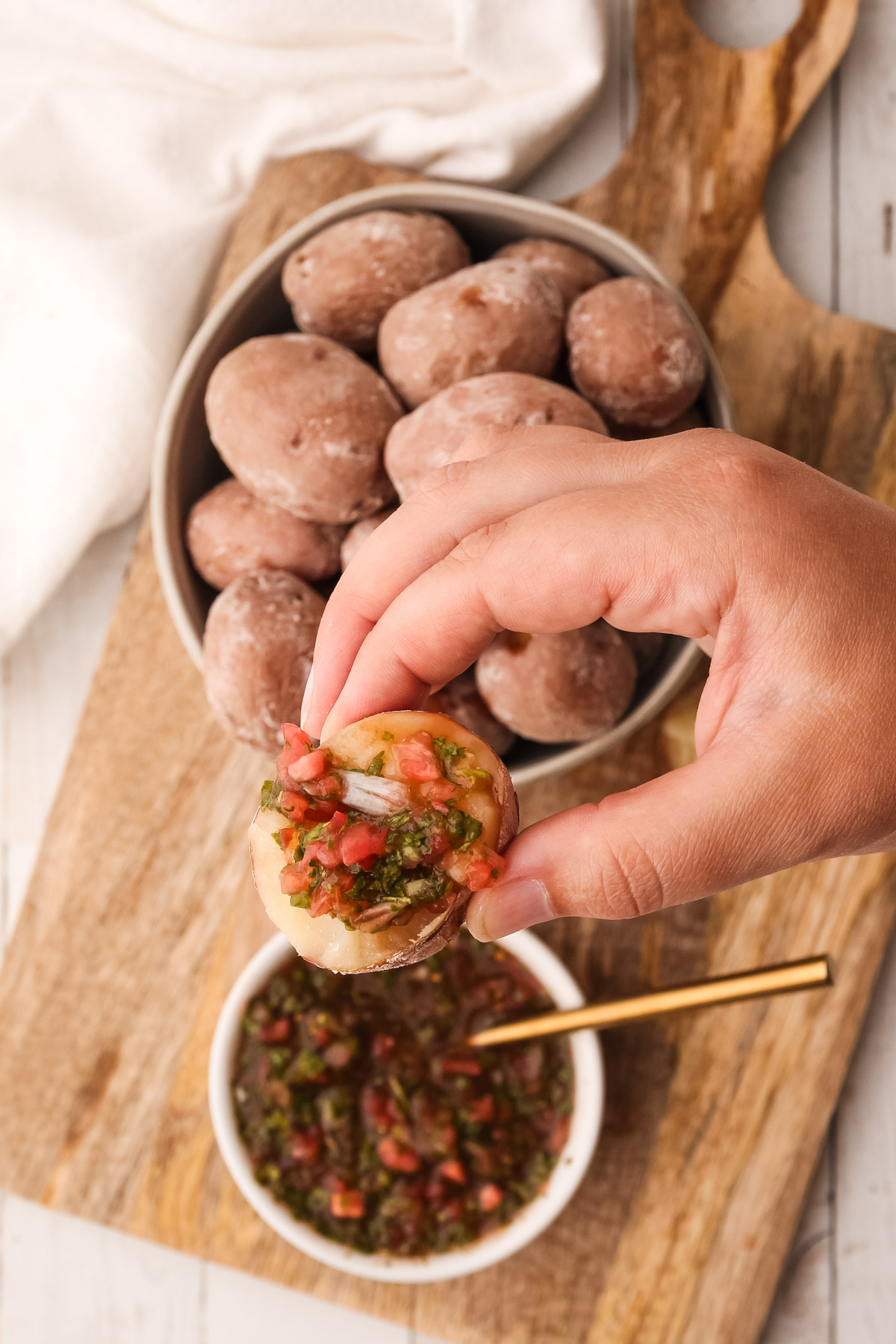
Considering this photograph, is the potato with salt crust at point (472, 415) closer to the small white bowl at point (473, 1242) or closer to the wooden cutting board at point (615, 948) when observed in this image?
the wooden cutting board at point (615, 948)

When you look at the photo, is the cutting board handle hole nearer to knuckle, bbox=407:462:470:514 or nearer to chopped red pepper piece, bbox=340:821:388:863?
knuckle, bbox=407:462:470:514

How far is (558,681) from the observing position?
111cm

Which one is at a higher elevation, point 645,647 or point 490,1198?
point 645,647

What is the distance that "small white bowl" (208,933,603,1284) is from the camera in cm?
125

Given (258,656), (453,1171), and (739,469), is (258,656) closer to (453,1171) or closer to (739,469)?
(739,469)

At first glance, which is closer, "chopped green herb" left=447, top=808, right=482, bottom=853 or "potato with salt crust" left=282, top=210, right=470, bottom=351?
"chopped green herb" left=447, top=808, right=482, bottom=853

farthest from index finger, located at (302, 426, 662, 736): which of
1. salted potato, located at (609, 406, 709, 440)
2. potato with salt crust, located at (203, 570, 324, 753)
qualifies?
salted potato, located at (609, 406, 709, 440)

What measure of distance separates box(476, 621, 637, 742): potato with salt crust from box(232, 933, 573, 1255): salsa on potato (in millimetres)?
355

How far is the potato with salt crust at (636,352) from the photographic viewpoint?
114 cm

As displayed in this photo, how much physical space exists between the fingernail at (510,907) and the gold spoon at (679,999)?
1.38 feet

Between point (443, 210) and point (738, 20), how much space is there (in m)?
0.58

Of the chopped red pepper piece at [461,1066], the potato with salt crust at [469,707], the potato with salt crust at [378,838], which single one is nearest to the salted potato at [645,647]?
the potato with salt crust at [469,707]

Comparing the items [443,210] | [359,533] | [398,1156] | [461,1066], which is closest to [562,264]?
[443,210]

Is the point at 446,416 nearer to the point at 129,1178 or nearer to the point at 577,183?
the point at 577,183
